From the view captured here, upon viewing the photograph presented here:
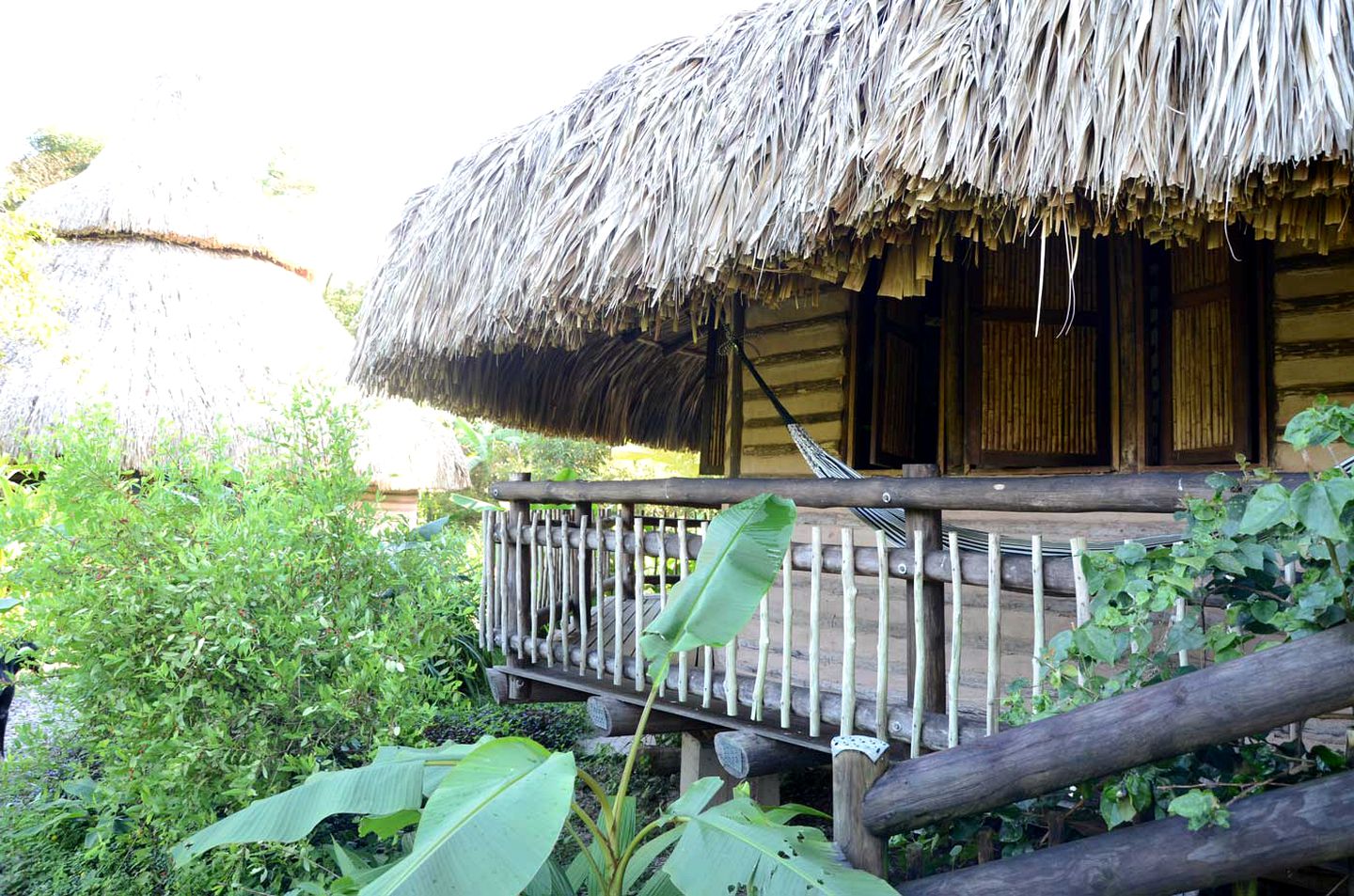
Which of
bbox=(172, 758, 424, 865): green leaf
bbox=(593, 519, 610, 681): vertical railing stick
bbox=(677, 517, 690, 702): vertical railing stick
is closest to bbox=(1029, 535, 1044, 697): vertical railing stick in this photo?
bbox=(677, 517, 690, 702): vertical railing stick

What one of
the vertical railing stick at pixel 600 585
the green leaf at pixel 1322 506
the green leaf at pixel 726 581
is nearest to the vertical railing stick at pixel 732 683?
the vertical railing stick at pixel 600 585

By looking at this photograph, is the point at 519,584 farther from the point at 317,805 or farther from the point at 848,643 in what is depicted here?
the point at 317,805

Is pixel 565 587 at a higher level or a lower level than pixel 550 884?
higher

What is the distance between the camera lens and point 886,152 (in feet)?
9.92

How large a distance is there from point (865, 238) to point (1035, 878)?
7.17 feet

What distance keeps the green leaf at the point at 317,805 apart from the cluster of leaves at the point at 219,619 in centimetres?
84

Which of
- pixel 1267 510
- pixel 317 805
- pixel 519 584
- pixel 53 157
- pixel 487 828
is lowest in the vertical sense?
pixel 317 805

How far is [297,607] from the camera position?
364 centimetres

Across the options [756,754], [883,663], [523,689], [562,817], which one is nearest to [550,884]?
[756,754]

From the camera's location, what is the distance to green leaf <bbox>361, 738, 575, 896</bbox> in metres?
1.91

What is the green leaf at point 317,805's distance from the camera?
2.47 metres

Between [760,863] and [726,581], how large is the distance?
0.76 m

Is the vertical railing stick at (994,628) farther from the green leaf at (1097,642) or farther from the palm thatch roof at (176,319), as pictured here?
the palm thatch roof at (176,319)

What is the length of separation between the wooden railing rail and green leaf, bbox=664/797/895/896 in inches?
46.9
